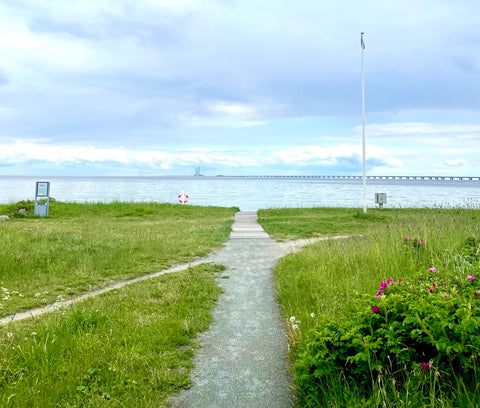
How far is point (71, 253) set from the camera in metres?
9.52

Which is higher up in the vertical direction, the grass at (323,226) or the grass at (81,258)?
the grass at (323,226)

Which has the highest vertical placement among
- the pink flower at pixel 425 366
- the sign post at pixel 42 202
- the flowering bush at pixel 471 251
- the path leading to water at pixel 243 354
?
the sign post at pixel 42 202

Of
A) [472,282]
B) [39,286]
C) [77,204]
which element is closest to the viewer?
[472,282]

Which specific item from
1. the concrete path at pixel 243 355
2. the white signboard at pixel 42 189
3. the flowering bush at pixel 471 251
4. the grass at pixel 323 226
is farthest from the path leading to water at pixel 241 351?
the white signboard at pixel 42 189

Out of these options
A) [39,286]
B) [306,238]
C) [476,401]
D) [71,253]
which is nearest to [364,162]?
[306,238]

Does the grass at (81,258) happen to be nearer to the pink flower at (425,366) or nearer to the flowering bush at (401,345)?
the flowering bush at (401,345)

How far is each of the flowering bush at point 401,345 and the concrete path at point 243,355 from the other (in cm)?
55

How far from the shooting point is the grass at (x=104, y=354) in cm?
337

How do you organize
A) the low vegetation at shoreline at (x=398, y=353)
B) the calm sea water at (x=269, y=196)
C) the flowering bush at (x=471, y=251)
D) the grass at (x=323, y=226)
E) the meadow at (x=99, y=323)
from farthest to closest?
the calm sea water at (x=269, y=196) → the grass at (x=323, y=226) → the flowering bush at (x=471, y=251) → the meadow at (x=99, y=323) → the low vegetation at shoreline at (x=398, y=353)

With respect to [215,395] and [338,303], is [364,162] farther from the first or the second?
[215,395]

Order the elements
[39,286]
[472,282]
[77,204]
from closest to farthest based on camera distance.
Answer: [472,282], [39,286], [77,204]

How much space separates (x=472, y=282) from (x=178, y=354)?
345cm

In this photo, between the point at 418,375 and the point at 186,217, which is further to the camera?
the point at 186,217

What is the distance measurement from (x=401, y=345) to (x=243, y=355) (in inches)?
73.5
